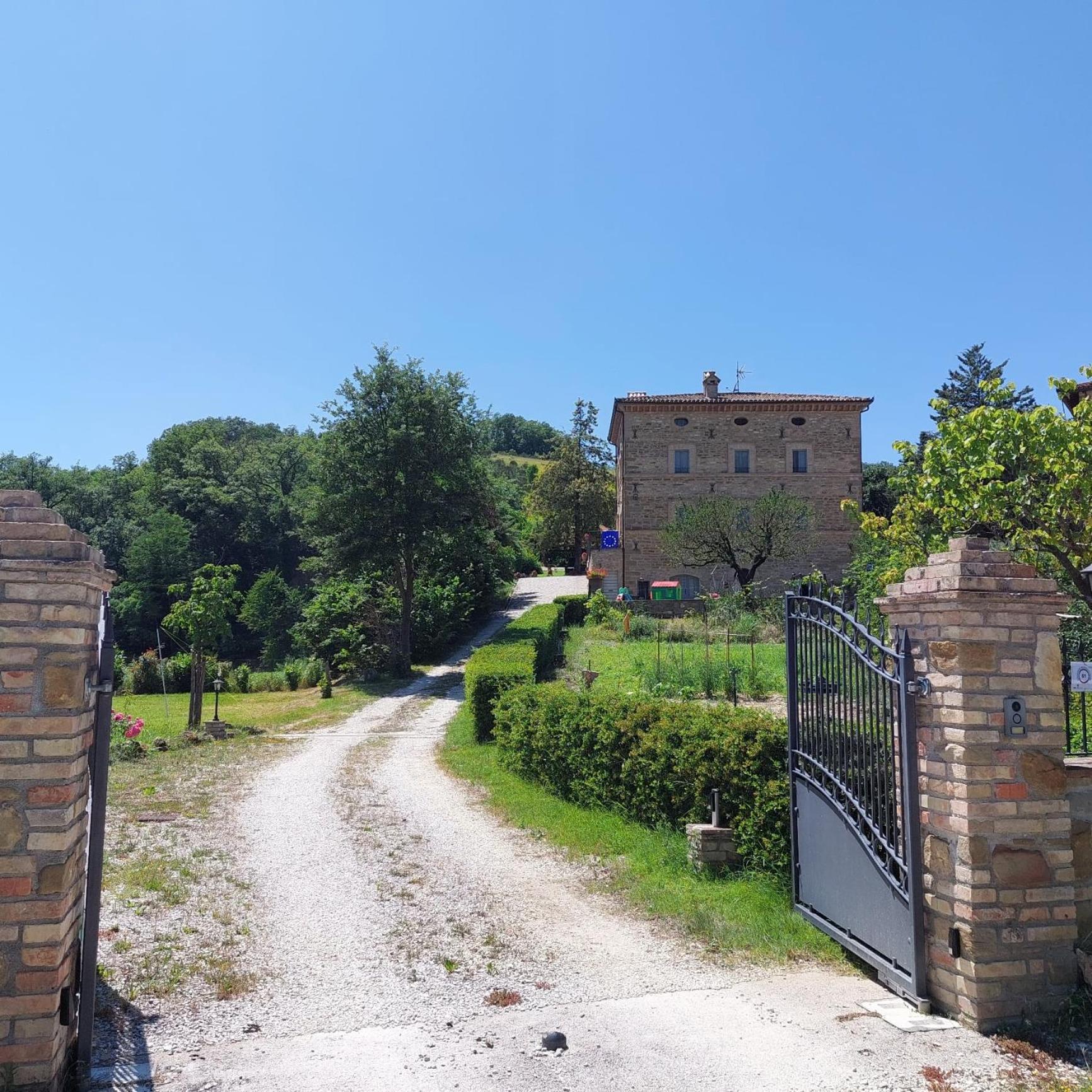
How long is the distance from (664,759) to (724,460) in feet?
111

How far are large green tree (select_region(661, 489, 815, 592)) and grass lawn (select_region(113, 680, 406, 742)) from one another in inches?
603

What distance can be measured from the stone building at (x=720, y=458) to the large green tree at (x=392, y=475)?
14731mm

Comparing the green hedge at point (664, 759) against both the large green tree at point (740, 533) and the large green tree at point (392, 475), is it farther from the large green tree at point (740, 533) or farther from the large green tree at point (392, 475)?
the large green tree at point (740, 533)

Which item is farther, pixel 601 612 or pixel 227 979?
pixel 601 612

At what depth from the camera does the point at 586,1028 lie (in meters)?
4.72

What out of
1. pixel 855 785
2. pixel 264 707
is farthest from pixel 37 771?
pixel 264 707

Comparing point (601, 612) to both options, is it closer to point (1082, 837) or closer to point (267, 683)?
point (267, 683)

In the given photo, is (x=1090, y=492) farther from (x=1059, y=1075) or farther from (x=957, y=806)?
(x=1059, y=1075)

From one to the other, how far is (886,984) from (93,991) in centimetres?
456

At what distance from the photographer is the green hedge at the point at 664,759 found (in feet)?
24.3

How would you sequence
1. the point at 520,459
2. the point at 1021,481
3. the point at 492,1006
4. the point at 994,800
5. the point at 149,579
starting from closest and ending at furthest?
the point at 994,800 → the point at 492,1006 → the point at 1021,481 → the point at 149,579 → the point at 520,459

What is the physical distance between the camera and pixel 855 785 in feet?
18.7

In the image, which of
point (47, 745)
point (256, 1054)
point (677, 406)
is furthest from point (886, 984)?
point (677, 406)

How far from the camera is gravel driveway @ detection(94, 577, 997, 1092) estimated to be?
418 cm
